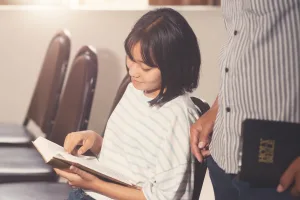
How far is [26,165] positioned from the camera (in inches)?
96.6

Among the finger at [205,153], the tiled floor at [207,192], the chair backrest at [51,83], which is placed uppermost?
the finger at [205,153]

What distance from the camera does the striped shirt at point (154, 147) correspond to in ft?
4.91

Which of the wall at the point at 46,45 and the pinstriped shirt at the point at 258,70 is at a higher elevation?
the pinstriped shirt at the point at 258,70

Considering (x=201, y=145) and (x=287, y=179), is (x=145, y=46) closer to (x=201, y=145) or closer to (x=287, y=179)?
(x=201, y=145)

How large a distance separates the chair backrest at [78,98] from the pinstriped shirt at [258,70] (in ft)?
3.18

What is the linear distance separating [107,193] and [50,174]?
3.00 feet

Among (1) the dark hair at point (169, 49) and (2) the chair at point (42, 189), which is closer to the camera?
(1) the dark hair at point (169, 49)

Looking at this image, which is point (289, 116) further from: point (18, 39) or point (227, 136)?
point (18, 39)

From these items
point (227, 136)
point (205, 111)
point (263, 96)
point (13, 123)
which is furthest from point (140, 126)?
point (13, 123)

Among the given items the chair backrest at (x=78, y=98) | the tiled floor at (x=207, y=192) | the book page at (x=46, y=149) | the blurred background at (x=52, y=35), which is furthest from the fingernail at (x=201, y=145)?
the blurred background at (x=52, y=35)

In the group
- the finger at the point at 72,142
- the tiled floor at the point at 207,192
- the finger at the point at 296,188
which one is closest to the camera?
the finger at the point at 296,188

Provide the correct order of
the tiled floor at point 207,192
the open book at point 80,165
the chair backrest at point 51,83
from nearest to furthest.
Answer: the open book at point 80,165
the tiled floor at point 207,192
the chair backrest at point 51,83

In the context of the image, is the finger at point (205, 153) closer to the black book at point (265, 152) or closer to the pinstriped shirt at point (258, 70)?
the pinstriped shirt at point (258, 70)

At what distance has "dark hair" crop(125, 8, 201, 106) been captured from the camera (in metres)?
1.54
